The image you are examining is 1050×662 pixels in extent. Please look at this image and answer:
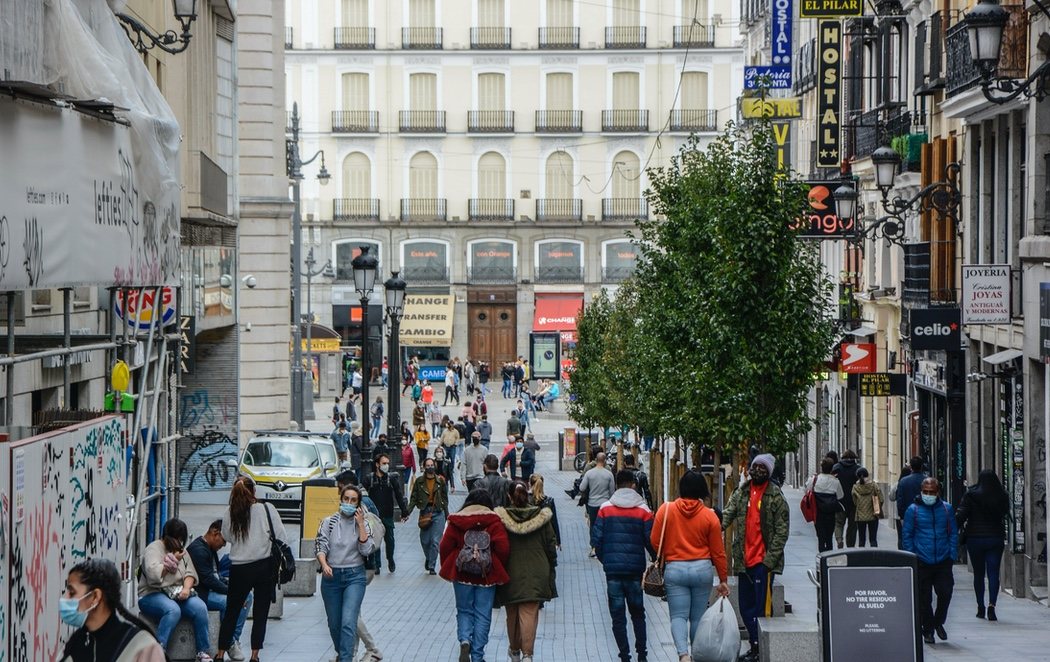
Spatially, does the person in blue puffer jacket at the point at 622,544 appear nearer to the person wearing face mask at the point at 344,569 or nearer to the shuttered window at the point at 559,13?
the person wearing face mask at the point at 344,569

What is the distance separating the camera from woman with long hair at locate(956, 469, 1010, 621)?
18.1 meters

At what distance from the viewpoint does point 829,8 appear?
33.6 m

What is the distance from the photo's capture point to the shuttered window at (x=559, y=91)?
7694 cm

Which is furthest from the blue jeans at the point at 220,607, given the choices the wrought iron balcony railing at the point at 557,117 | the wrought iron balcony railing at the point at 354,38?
the wrought iron balcony railing at the point at 557,117

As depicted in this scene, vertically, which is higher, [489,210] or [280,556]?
[489,210]

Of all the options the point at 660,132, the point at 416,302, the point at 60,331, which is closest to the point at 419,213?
the point at 416,302

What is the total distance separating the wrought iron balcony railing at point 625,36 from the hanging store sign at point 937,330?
5235cm

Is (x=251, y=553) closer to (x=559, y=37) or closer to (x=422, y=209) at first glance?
(x=422, y=209)

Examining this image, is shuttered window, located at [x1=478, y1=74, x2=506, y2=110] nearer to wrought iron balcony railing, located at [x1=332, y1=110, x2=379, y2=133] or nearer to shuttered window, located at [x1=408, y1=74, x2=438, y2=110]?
shuttered window, located at [x1=408, y1=74, x2=438, y2=110]

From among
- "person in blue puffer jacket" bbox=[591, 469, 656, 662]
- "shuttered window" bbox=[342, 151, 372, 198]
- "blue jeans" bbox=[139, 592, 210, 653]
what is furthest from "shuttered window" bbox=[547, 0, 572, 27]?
"blue jeans" bbox=[139, 592, 210, 653]

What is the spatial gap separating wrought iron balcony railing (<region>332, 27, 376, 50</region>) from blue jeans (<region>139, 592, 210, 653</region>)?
63497 millimetres

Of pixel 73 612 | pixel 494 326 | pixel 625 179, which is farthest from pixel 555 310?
pixel 73 612

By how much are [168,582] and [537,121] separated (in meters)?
64.4

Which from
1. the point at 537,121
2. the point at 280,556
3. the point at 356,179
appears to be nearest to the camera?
the point at 280,556
